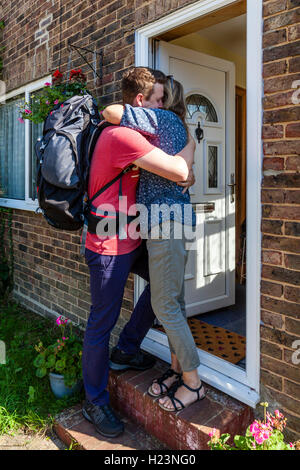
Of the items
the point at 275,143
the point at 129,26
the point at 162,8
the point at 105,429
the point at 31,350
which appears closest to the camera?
the point at 275,143

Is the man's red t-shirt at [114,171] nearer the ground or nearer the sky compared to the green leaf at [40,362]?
nearer the sky

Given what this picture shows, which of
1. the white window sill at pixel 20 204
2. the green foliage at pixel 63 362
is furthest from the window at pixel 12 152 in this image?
the green foliage at pixel 63 362

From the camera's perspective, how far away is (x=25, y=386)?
291cm

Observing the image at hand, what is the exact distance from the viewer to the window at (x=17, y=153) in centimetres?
465

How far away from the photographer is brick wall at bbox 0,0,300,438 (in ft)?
6.37

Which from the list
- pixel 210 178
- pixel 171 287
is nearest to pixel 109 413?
pixel 171 287

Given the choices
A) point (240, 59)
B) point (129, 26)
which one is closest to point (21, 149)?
point (129, 26)

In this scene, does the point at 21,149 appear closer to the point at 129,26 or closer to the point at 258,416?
the point at 129,26

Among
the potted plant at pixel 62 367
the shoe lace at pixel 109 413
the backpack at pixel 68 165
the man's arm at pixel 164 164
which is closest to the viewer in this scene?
the man's arm at pixel 164 164

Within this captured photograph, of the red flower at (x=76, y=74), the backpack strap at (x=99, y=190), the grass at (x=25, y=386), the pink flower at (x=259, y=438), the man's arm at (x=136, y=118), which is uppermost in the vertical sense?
the red flower at (x=76, y=74)

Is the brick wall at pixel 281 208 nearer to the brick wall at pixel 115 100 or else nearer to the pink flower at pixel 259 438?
the brick wall at pixel 115 100

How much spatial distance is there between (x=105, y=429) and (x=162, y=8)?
8.94 feet

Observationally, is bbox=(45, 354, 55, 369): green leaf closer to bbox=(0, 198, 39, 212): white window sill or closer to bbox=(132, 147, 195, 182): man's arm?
bbox=(132, 147, 195, 182): man's arm

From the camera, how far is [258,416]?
2.12 meters
